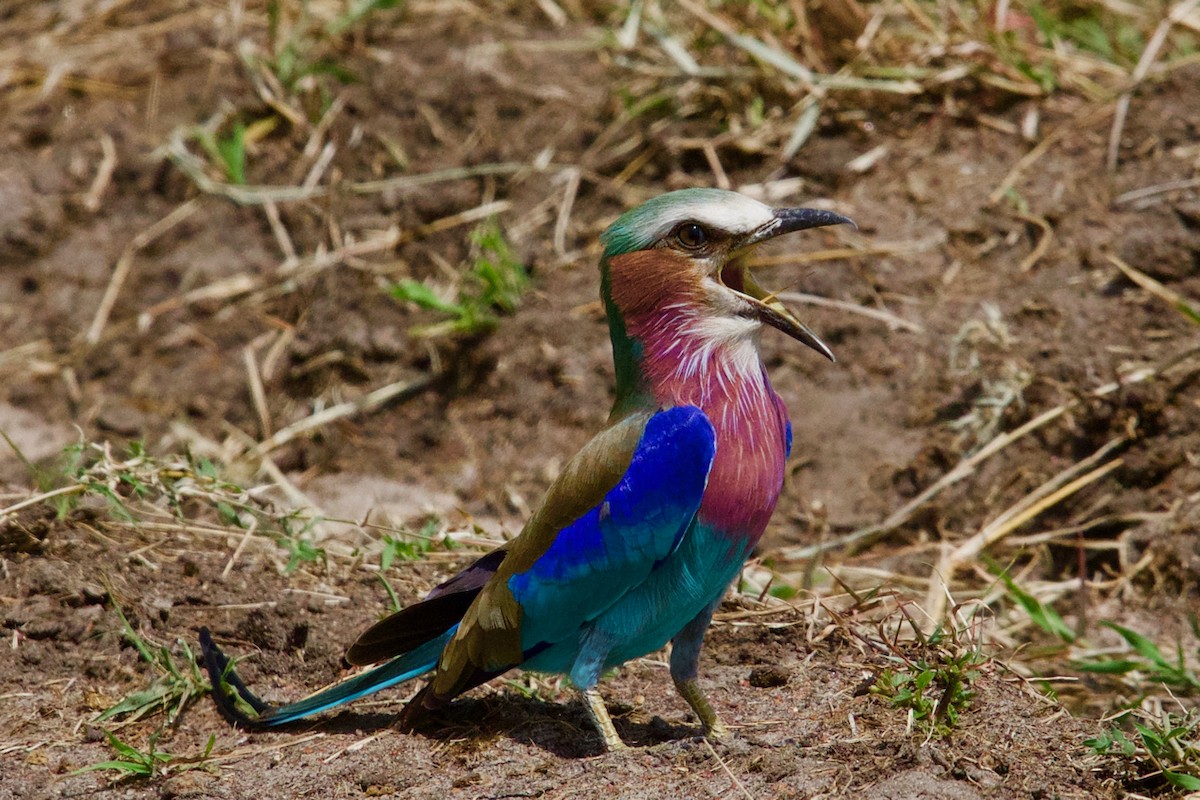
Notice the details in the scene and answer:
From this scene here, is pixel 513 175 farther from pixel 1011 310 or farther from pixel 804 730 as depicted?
pixel 804 730

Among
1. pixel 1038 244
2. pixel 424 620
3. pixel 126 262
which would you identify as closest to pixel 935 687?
pixel 424 620

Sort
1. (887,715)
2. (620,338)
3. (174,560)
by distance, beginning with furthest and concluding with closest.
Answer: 1. (174,560)
2. (620,338)
3. (887,715)

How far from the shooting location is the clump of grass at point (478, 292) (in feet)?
19.3

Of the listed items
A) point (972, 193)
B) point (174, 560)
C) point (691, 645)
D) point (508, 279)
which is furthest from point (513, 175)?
point (691, 645)

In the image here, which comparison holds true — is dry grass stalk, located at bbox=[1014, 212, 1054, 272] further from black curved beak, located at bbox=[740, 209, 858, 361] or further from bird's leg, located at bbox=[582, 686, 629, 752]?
bird's leg, located at bbox=[582, 686, 629, 752]

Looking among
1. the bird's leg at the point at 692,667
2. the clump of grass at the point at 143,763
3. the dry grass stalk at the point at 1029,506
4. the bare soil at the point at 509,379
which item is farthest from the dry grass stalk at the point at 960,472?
the clump of grass at the point at 143,763

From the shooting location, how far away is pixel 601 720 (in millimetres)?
3383

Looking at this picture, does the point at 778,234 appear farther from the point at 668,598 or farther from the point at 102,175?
the point at 102,175

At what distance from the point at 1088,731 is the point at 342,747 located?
1.73 meters

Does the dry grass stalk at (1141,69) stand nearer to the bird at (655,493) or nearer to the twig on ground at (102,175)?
the bird at (655,493)

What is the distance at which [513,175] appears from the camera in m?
6.39

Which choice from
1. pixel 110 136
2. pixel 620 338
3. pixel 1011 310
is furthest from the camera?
pixel 110 136

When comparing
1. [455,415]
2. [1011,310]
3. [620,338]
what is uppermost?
[620,338]

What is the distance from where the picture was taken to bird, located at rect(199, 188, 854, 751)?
10.9 feet
